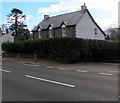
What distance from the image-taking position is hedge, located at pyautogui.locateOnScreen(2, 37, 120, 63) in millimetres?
18938

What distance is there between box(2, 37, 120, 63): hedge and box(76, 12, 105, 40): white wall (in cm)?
1207

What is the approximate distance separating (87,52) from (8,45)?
15.9m

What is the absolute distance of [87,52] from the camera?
20172 millimetres

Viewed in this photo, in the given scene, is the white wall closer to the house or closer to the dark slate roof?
the house

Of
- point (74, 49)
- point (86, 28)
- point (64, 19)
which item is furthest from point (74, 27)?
point (74, 49)

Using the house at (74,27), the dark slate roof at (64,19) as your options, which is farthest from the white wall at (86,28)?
the dark slate roof at (64,19)

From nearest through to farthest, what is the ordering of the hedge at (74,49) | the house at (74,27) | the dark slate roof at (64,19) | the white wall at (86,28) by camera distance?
the hedge at (74,49), the house at (74,27), the white wall at (86,28), the dark slate roof at (64,19)

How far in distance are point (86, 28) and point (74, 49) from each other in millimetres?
17698

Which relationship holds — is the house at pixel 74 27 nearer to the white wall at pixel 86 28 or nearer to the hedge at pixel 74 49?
the white wall at pixel 86 28

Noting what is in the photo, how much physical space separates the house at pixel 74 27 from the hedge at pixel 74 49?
11484 mm

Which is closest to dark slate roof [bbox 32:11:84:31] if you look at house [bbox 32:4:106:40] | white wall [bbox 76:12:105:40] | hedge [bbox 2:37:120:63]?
house [bbox 32:4:106:40]

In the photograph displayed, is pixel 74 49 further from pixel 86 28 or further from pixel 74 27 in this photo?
pixel 86 28

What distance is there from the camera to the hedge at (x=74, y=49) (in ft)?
62.1

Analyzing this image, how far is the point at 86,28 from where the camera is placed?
35.7 metres
